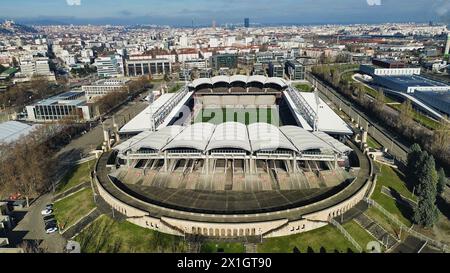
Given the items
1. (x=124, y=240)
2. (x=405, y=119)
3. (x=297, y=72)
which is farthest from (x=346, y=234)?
(x=297, y=72)

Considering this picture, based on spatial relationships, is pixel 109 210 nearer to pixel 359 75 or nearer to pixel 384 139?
pixel 384 139

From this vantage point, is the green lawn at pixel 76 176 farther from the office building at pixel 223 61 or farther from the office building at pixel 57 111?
the office building at pixel 223 61

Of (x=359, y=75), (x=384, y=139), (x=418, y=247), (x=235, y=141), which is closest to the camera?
(x=418, y=247)

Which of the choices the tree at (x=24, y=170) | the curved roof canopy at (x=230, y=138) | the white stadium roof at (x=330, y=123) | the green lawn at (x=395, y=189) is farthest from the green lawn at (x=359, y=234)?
the tree at (x=24, y=170)

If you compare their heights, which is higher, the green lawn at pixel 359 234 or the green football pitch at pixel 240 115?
the green football pitch at pixel 240 115

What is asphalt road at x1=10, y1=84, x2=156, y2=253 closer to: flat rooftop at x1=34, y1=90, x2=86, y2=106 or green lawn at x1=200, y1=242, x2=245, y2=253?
flat rooftop at x1=34, y1=90, x2=86, y2=106

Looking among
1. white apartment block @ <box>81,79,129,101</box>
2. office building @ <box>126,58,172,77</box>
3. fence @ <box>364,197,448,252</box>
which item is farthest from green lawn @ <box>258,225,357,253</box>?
office building @ <box>126,58,172,77</box>
